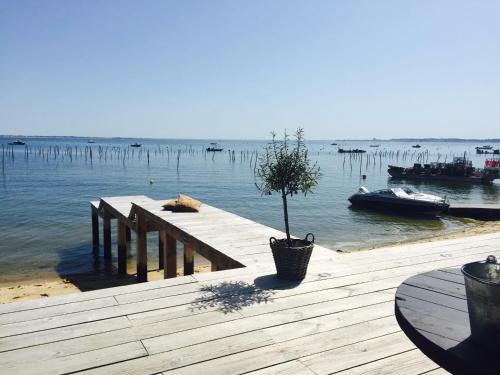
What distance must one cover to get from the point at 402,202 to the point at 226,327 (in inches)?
886

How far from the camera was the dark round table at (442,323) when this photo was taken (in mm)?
1810

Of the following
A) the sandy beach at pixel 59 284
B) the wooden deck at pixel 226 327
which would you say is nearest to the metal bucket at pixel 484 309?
the wooden deck at pixel 226 327

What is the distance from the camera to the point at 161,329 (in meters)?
3.43

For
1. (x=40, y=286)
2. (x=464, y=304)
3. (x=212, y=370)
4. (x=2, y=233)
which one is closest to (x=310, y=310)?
(x=212, y=370)

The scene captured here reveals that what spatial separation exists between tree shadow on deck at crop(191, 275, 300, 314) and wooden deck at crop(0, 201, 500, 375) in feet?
0.04

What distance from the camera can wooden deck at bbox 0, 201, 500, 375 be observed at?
2.90m

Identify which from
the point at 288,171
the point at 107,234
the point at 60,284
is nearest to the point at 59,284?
the point at 60,284

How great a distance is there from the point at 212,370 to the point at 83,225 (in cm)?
1818

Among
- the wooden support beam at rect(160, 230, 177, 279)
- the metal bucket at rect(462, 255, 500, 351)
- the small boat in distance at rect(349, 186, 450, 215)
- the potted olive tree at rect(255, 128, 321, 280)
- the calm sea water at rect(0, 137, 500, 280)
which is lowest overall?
the calm sea water at rect(0, 137, 500, 280)

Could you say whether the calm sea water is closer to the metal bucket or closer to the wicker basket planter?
the wicker basket planter

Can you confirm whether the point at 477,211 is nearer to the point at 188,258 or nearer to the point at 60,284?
the point at 188,258

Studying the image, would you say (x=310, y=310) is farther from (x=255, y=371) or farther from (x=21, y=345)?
(x=21, y=345)

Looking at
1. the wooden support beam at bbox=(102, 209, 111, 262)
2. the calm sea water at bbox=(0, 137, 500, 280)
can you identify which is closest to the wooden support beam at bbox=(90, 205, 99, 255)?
the calm sea water at bbox=(0, 137, 500, 280)

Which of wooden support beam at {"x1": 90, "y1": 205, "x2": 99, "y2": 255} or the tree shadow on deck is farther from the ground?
the tree shadow on deck
